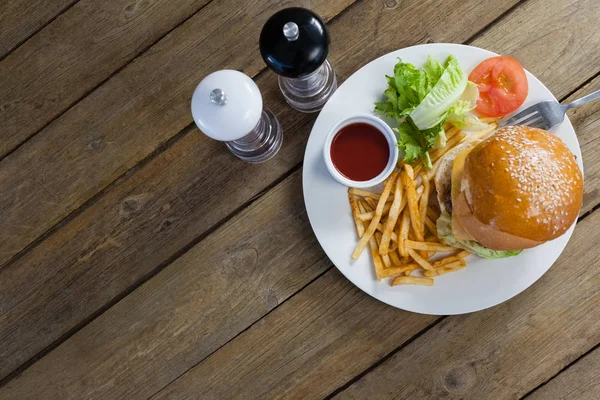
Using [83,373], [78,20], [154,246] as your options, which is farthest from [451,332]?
[78,20]

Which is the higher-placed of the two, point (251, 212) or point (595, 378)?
point (251, 212)

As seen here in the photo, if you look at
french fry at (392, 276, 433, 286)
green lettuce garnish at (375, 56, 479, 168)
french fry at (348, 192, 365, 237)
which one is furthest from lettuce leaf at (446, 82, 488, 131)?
french fry at (392, 276, 433, 286)

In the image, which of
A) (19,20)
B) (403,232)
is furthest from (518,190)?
(19,20)

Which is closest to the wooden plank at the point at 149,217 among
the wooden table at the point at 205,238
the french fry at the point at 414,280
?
the wooden table at the point at 205,238

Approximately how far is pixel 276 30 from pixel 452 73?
63cm

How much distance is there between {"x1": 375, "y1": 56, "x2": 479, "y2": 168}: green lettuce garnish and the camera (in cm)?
171

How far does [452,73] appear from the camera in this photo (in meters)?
1.73

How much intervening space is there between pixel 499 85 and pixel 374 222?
64 cm

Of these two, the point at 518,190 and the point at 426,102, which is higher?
the point at 426,102

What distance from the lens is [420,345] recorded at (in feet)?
6.51

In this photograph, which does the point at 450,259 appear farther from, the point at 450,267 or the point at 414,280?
the point at 414,280

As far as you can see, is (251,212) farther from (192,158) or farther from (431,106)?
(431,106)

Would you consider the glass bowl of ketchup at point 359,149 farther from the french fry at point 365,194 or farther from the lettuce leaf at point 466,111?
the lettuce leaf at point 466,111

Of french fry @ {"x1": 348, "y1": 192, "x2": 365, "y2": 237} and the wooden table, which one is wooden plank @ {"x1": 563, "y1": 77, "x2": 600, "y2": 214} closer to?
the wooden table
